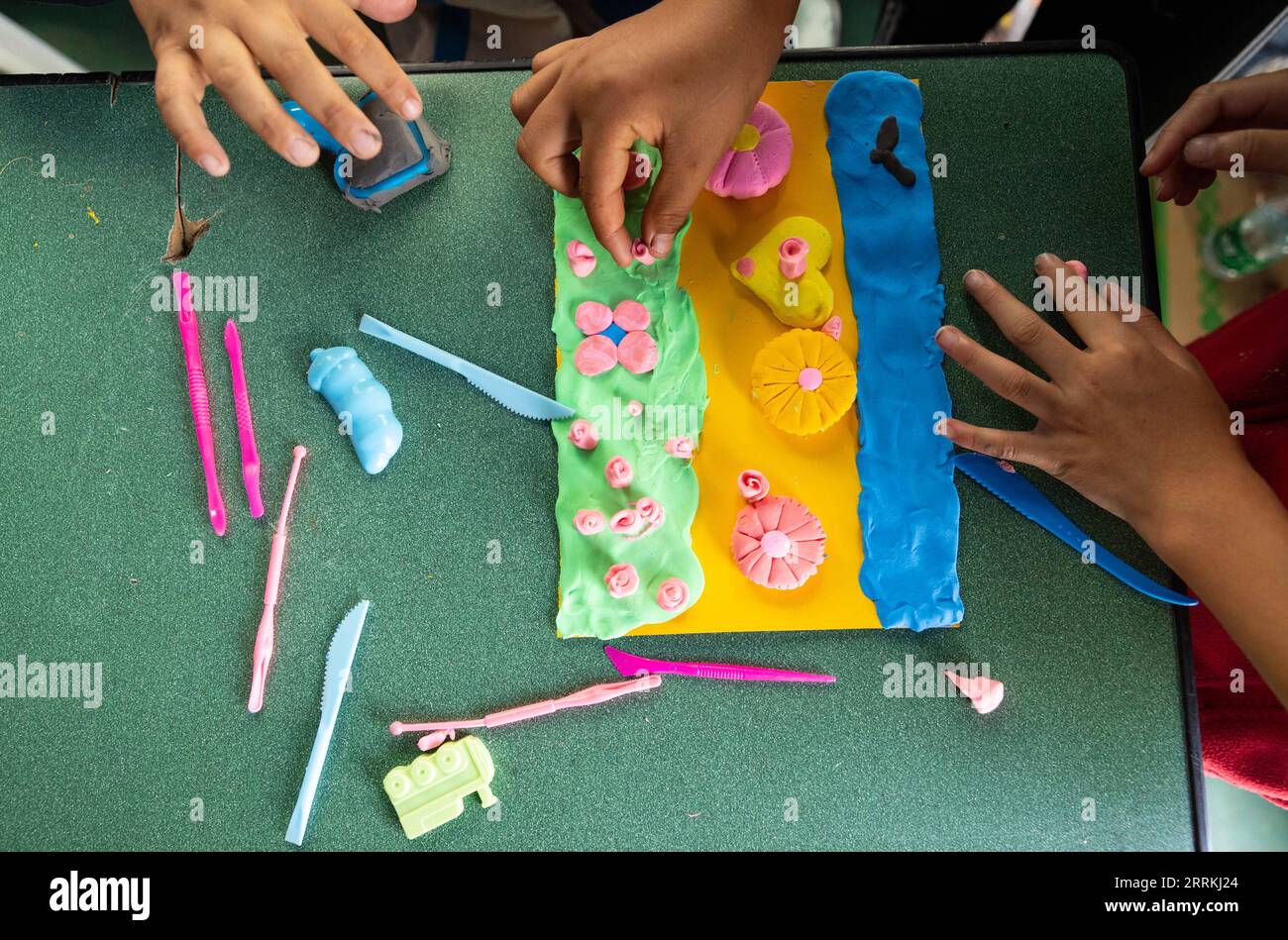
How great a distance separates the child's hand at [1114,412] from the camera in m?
0.70

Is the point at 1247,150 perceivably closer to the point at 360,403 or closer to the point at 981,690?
the point at 981,690

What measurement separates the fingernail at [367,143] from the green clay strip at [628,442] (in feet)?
0.62

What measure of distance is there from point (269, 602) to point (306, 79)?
0.45m

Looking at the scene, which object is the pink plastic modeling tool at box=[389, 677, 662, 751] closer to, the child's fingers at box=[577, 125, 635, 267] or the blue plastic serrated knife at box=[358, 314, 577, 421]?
the blue plastic serrated knife at box=[358, 314, 577, 421]

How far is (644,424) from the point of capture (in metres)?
0.78

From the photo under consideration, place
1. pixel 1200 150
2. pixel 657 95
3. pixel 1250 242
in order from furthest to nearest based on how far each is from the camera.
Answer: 1. pixel 1250 242
2. pixel 1200 150
3. pixel 657 95

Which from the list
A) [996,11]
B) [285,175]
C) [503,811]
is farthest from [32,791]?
[996,11]

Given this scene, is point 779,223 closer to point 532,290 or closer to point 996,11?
point 532,290

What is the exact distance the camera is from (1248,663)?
30.5 inches

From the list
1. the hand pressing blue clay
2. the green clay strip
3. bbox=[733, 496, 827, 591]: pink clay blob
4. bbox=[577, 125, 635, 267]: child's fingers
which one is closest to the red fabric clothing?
bbox=[733, 496, 827, 591]: pink clay blob

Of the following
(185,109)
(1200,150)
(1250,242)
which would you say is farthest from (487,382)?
(1250,242)

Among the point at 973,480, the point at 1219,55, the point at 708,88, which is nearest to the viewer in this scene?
the point at 708,88

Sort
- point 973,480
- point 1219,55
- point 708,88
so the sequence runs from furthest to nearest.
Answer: point 1219,55 → point 973,480 → point 708,88

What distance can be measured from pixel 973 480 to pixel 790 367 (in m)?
0.20
